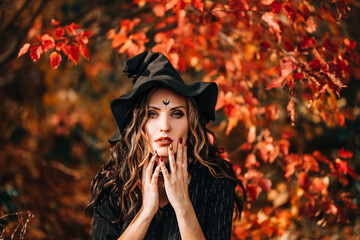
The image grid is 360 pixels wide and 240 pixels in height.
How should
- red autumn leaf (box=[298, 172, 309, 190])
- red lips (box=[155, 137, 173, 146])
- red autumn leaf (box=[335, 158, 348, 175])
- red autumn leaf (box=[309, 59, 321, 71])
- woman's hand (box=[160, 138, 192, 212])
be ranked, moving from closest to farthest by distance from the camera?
woman's hand (box=[160, 138, 192, 212]) → red lips (box=[155, 137, 173, 146]) → red autumn leaf (box=[309, 59, 321, 71]) → red autumn leaf (box=[335, 158, 348, 175]) → red autumn leaf (box=[298, 172, 309, 190])

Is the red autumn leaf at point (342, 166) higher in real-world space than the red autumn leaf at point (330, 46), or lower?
lower

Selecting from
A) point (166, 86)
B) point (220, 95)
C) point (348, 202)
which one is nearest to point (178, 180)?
point (166, 86)

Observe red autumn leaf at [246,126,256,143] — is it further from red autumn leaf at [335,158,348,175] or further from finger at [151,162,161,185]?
finger at [151,162,161,185]

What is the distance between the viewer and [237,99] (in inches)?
144

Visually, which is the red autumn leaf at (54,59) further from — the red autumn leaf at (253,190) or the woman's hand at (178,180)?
the red autumn leaf at (253,190)

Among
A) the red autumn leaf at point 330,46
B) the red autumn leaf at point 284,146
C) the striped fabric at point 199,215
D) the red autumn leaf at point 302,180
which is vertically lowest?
the red autumn leaf at point 302,180

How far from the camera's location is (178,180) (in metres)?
2.36

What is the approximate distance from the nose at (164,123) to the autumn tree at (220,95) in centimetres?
82

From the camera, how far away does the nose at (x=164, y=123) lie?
2.39 m

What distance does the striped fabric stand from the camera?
8.07 feet

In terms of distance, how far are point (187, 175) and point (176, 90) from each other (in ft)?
1.65

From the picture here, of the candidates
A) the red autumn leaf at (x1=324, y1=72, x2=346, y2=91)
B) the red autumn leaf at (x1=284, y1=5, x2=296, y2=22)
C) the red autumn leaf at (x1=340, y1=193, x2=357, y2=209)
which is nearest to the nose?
the red autumn leaf at (x1=324, y1=72, x2=346, y2=91)

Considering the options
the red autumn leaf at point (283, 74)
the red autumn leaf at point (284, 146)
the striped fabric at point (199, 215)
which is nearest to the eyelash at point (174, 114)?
the striped fabric at point (199, 215)

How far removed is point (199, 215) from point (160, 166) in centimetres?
41
